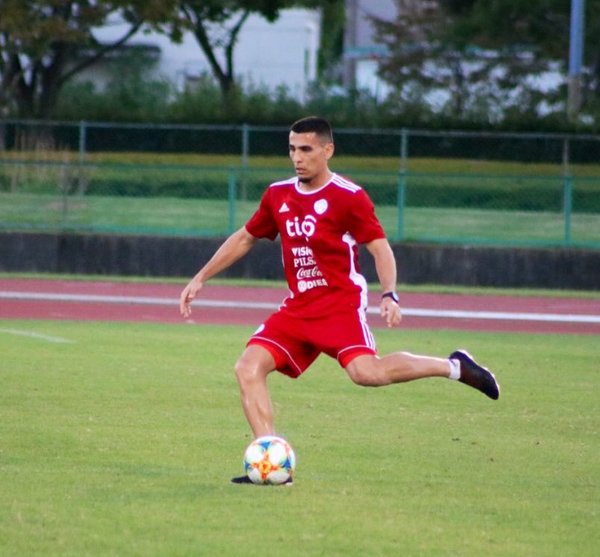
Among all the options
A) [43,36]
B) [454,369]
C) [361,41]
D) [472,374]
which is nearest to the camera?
[454,369]

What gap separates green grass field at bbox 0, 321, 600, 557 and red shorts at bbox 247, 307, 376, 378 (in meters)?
0.66

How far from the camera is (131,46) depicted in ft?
163

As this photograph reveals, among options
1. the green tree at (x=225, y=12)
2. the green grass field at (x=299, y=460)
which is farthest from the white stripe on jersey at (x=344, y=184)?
the green tree at (x=225, y=12)

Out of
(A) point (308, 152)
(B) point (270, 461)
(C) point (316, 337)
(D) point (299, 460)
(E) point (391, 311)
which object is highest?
(A) point (308, 152)

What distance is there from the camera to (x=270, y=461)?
7.59 metres

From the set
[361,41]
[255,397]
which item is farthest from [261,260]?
[361,41]

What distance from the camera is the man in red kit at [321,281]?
7.93m

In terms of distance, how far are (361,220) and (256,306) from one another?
1185 centimetres

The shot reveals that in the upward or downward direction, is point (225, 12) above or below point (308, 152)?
above

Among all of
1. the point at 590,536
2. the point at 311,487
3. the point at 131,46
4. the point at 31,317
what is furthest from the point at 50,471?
the point at 131,46

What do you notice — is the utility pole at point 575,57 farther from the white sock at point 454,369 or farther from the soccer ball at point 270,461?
the soccer ball at point 270,461

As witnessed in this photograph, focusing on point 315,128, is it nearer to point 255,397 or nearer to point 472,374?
point 255,397

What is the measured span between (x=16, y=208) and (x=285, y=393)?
603 inches

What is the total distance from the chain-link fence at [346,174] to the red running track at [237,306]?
3.22 meters
